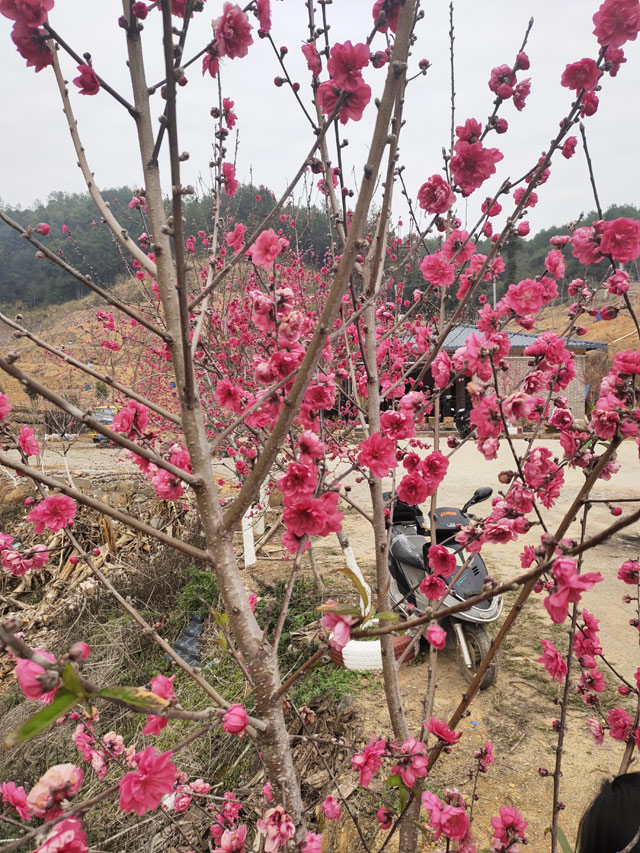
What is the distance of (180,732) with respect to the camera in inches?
151

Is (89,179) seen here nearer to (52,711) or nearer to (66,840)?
(52,711)

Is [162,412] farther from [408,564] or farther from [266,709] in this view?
[408,564]

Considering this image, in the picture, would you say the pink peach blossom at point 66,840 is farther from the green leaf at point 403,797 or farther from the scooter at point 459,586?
the scooter at point 459,586

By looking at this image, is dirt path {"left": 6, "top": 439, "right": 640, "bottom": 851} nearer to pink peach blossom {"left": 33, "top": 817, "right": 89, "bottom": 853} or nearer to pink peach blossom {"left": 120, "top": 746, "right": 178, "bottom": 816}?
pink peach blossom {"left": 120, "top": 746, "right": 178, "bottom": 816}

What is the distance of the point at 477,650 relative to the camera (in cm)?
344

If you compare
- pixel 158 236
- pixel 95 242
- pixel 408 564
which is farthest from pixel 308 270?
pixel 95 242

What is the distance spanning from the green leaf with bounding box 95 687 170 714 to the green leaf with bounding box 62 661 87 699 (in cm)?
2

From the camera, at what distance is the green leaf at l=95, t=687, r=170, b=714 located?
0.59m

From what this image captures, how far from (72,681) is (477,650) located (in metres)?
3.53

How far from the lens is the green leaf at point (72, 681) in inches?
22.3

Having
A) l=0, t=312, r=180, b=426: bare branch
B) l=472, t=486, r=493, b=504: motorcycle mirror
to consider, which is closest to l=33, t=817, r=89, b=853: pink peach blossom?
l=0, t=312, r=180, b=426: bare branch

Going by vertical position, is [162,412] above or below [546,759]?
above

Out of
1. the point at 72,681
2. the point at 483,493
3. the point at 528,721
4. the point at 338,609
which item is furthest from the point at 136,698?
the point at 528,721

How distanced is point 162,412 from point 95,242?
33.9m
